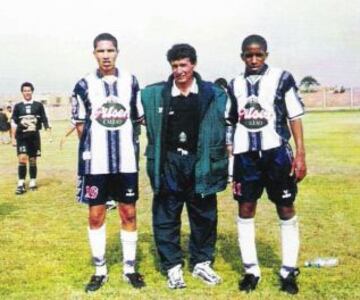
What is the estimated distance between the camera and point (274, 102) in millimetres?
5793

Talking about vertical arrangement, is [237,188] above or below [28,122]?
below

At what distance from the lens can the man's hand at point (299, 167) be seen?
583 centimetres

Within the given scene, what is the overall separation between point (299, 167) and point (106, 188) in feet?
5.97

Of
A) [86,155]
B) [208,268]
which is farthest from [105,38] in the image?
[208,268]

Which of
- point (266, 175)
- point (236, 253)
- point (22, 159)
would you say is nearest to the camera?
point (266, 175)

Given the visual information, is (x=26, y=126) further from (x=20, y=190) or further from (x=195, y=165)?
(x=195, y=165)

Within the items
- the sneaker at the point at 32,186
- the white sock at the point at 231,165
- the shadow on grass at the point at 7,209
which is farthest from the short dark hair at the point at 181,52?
the sneaker at the point at 32,186

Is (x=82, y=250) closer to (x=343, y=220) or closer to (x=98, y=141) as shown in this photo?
(x=98, y=141)

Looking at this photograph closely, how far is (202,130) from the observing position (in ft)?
19.9

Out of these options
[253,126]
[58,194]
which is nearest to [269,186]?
[253,126]

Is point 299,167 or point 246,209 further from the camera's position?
point 246,209

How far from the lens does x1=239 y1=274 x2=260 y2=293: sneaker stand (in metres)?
6.08

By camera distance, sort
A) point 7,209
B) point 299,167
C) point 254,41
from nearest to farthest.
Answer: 1. point 254,41
2. point 299,167
3. point 7,209

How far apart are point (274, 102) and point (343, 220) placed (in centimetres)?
426
